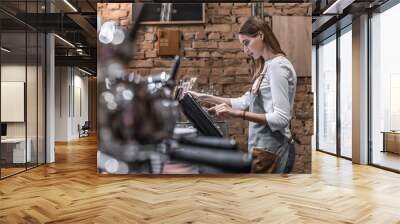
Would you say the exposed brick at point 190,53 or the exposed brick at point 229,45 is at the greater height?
the exposed brick at point 229,45

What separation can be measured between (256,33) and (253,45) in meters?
0.24

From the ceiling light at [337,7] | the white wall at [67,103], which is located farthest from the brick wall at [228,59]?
the white wall at [67,103]

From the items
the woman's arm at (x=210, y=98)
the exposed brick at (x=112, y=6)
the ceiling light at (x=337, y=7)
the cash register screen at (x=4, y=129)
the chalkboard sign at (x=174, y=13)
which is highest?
the ceiling light at (x=337, y=7)

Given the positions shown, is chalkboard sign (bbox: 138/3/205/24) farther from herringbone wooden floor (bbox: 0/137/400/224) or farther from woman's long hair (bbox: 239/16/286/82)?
herringbone wooden floor (bbox: 0/137/400/224)

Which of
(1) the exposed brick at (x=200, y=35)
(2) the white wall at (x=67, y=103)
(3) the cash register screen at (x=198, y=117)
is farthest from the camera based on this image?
(2) the white wall at (x=67, y=103)

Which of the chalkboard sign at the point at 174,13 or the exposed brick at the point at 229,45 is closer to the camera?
the chalkboard sign at the point at 174,13

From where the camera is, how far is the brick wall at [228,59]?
560 cm

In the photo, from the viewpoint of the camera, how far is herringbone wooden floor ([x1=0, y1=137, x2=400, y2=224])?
3900 mm

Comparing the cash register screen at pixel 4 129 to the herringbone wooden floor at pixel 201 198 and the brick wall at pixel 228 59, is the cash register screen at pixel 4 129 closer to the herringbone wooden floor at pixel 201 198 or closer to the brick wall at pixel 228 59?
the herringbone wooden floor at pixel 201 198

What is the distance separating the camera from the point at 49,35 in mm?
7949

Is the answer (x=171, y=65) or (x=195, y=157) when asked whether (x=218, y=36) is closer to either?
(x=171, y=65)

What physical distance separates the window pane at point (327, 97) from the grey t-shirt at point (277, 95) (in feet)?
14.5

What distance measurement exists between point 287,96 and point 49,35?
16.2 feet

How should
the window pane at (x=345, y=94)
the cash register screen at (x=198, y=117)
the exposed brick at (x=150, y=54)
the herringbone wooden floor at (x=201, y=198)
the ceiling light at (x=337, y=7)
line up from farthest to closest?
1. the window pane at (x=345, y=94)
2. the ceiling light at (x=337, y=7)
3. the exposed brick at (x=150, y=54)
4. the cash register screen at (x=198, y=117)
5. the herringbone wooden floor at (x=201, y=198)
